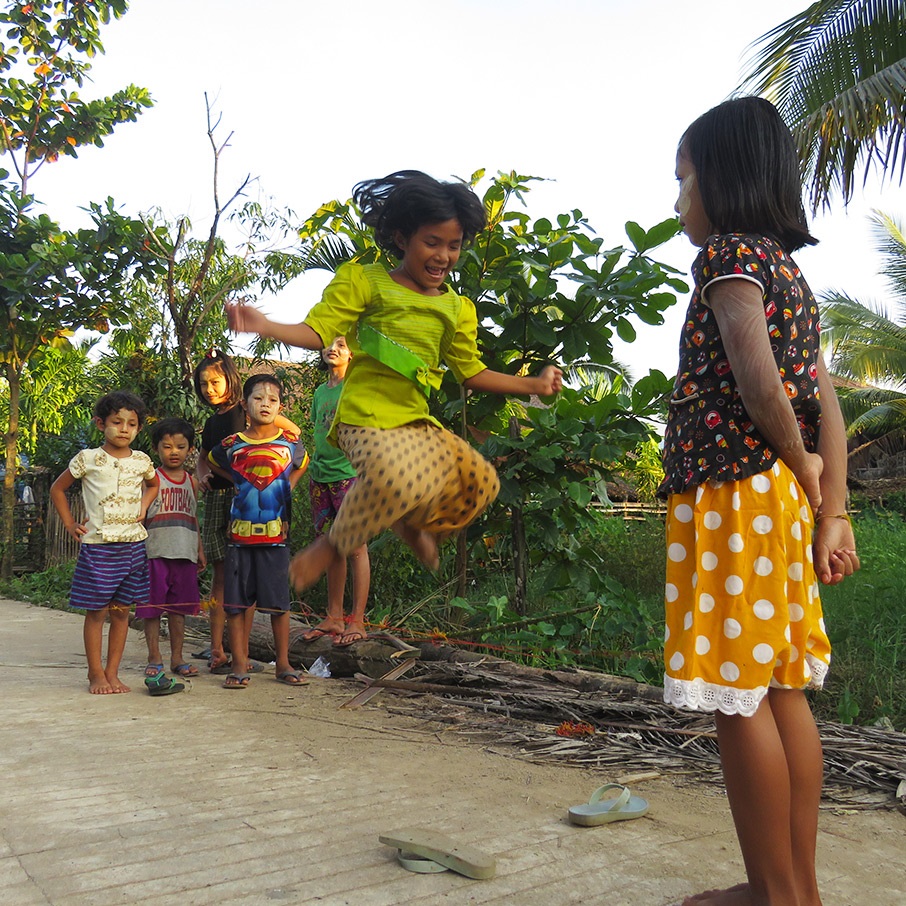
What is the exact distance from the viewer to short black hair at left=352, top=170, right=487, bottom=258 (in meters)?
2.73

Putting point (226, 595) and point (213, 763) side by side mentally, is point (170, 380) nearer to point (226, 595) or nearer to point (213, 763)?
point (226, 595)

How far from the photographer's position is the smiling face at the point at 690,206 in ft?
7.03

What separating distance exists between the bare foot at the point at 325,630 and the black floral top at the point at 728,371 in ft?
10.3

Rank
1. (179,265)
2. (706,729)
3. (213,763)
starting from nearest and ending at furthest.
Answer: (213,763)
(706,729)
(179,265)

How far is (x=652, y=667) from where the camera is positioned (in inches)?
184

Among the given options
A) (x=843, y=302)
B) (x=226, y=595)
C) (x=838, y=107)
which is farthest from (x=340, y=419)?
(x=843, y=302)

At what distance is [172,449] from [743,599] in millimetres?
3962

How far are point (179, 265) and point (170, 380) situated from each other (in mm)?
2637

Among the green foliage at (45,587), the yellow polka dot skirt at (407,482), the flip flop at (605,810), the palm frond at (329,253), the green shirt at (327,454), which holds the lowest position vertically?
the green foliage at (45,587)

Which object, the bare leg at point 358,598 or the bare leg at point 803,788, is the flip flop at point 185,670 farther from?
the bare leg at point 803,788

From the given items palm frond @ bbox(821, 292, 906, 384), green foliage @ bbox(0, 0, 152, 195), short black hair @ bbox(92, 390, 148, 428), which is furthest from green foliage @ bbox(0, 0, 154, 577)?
palm frond @ bbox(821, 292, 906, 384)

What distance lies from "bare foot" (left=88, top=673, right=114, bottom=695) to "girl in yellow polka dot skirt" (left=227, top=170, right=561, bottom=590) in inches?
85.1

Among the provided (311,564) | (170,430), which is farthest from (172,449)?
(311,564)

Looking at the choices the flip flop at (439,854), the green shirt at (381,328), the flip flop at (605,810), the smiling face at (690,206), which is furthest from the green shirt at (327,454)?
the smiling face at (690,206)
